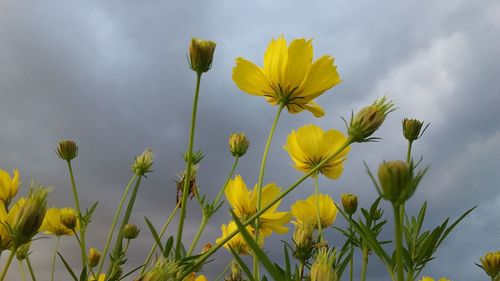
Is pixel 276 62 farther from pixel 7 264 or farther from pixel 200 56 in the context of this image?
pixel 7 264

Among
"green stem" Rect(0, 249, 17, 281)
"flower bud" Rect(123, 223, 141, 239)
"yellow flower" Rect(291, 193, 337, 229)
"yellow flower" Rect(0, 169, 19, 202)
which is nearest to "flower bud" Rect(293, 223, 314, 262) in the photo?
"yellow flower" Rect(291, 193, 337, 229)

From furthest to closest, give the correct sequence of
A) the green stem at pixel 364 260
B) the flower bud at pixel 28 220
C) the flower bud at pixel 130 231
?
the flower bud at pixel 130 231 < the green stem at pixel 364 260 < the flower bud at pixel 28 220

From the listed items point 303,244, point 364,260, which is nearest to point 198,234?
point 303,244

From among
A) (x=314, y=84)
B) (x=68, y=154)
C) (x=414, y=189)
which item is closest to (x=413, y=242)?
(x=314, y=84)

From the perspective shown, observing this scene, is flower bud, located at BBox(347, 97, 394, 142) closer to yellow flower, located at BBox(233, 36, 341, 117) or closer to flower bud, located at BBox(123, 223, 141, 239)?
yellow flower, located at BBox(233, 36, 341, 117)

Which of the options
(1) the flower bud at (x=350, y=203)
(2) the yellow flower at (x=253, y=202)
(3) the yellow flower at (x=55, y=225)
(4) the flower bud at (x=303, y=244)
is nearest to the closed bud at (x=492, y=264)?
(1) the flower bud at (x=350, y=203)

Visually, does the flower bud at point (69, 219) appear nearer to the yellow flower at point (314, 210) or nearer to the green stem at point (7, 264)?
the yellow flower at point (314, 210)
